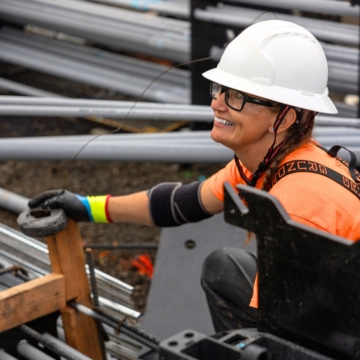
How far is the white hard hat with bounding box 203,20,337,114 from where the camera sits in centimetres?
228

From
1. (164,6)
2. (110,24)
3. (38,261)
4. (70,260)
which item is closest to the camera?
(70,260)

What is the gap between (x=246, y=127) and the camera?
7.73 feet

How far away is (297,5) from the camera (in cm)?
459

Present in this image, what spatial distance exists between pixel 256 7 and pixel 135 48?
1.69 meters

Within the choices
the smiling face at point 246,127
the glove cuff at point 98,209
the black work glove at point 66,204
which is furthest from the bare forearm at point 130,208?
the smiling face at point 246,127

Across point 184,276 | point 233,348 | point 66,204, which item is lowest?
point 184,276

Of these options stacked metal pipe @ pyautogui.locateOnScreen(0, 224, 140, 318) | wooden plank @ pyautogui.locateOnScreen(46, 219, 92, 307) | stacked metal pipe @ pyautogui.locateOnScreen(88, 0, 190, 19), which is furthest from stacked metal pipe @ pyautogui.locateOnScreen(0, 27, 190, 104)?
wooden plank @ pyautogui.locateOnScreen(46, 219, 92, 307)

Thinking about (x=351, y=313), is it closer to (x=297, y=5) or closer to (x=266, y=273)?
(x=266, y=273)

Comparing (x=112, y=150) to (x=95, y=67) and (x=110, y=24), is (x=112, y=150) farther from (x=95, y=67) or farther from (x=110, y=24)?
(x=95, y=67)

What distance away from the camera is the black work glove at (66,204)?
2.67 meters

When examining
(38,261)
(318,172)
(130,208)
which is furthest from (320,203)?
(38,261)

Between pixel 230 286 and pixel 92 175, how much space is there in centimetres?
342

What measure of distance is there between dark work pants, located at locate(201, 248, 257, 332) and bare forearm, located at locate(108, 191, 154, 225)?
1.10ft

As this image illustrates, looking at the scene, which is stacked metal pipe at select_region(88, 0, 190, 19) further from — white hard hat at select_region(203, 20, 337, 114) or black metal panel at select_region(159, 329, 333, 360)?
black metal panel at select_region(159, 329, 333, 360)
